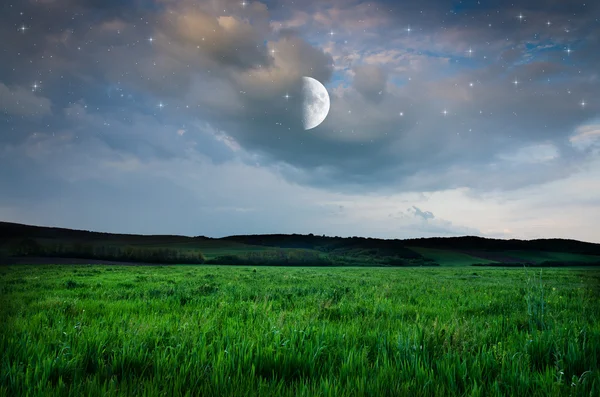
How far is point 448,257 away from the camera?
94000 millimetres

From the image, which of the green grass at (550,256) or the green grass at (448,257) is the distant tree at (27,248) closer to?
the green grass at (448,257)

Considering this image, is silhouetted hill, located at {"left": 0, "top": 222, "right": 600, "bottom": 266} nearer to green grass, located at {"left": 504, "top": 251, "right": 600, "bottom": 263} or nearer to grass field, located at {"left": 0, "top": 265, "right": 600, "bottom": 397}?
green grass, located at {"left": 504, "top": 251, "right": 600, "bottom": 263}

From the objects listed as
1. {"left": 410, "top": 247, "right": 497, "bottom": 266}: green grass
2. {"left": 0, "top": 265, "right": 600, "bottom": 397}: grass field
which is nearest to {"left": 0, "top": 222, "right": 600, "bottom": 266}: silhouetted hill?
{"left": 410, "top": 247, "right": 497, "bottom": 266}: green grass

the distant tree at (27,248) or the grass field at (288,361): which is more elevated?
the grass field at (288,361)

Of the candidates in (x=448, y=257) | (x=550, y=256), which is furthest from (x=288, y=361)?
(x=550, y=256)

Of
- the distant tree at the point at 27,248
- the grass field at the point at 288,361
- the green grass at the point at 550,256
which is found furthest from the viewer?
the green grass at the point at 550,256

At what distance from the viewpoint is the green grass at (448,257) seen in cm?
8650

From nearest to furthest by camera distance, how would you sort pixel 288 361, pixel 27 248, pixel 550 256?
1. pixel 288 361
2. pixel 27 248
3. pixel 550 256

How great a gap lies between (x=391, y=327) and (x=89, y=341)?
4.45 meters

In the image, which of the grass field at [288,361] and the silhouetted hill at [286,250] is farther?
the silhouetted hill at [286,250]

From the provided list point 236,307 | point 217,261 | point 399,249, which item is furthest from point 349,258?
point 236,307

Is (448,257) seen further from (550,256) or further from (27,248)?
(27,248)

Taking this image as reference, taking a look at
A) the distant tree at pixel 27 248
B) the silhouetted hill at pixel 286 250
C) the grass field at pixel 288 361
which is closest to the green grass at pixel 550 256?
the silhouetted hill at pixel 286 250

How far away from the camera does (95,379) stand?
2.81m
